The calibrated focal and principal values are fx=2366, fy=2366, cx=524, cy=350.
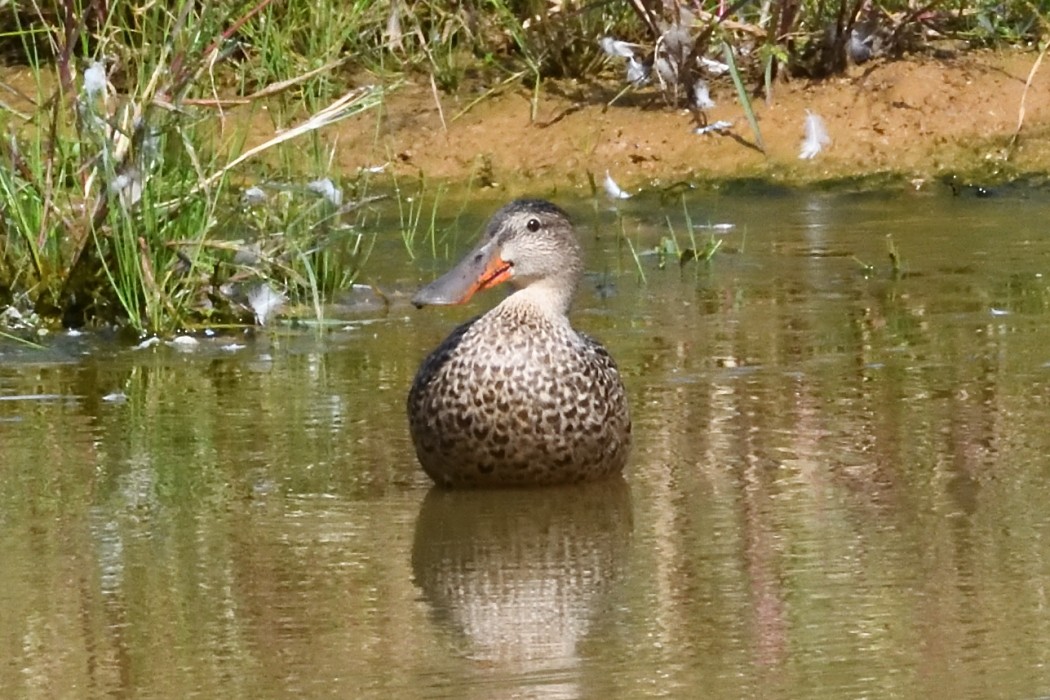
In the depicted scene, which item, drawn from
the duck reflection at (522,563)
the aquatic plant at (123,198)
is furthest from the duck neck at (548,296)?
the aquatic plant at (123,198)

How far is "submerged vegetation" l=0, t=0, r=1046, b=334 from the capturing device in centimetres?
670

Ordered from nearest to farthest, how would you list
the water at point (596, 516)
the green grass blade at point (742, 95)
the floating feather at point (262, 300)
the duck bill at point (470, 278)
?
the water at point (596, 516)
the duck bill at point (470, 278)
the floating feather at point (262, 300)
the green grass blade at point (742, 95)

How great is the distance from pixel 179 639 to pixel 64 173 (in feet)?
10.5

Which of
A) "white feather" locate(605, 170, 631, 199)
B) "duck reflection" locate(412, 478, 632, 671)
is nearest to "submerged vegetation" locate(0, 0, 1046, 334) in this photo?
"white feather" locate(605, 170, 631, 199)

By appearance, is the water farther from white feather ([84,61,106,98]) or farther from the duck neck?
white feather ([84,61,106,98])

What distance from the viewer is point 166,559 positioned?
15.2 feet

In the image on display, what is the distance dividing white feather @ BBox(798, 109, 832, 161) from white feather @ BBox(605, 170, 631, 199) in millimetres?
733

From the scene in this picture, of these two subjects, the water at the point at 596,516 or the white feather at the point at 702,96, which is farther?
the white feather at the point at 702,96

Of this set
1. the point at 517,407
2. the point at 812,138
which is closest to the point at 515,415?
the point at 517,407

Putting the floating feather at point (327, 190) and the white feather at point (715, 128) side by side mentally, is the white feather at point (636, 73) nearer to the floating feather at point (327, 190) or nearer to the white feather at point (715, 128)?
the white feather at point (715, 128)

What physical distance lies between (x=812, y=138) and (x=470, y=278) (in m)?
3.96

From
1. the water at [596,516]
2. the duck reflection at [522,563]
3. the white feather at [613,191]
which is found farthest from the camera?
the white feather at [613,191]

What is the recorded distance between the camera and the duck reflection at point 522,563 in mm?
4020

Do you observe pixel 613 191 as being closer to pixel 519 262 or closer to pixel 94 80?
pixel 94 80
